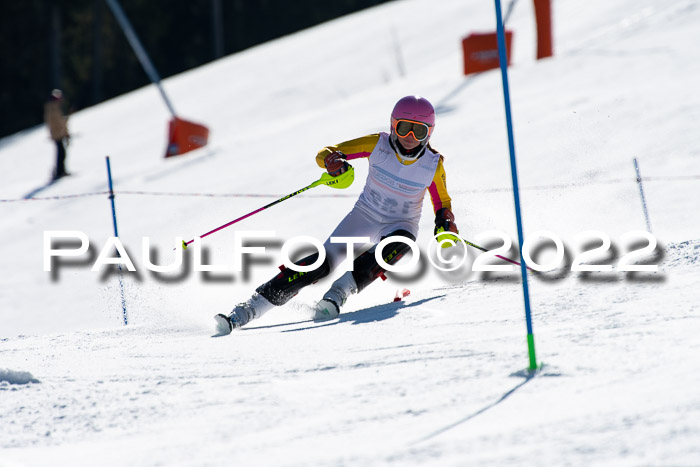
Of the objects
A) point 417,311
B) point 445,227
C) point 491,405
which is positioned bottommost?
point 491,405

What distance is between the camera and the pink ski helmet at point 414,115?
5715 millimetres

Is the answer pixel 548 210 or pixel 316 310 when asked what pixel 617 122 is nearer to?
pixel 548 210

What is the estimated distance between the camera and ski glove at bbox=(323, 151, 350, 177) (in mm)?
5723

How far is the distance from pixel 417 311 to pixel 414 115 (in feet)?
4.08

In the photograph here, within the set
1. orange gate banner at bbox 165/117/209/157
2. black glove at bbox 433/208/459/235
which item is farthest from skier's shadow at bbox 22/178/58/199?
black glove at bbox 433/208/459/235

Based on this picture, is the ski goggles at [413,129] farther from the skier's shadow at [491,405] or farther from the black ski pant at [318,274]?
the skier's shadow at [491,405]

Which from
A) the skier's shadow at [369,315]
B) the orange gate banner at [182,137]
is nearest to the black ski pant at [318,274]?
the skier's shadow at [369,315]

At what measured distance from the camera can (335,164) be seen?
5723mm

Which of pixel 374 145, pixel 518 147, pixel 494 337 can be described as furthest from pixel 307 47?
pixel 494 337

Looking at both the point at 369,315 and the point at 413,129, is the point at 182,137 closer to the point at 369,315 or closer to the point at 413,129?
the point at 413,129

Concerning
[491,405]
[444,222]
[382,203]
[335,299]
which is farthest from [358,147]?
[491,405]

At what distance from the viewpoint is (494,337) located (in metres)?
4.29

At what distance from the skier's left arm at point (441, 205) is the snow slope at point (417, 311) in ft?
1.33

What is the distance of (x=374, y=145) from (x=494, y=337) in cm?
204
